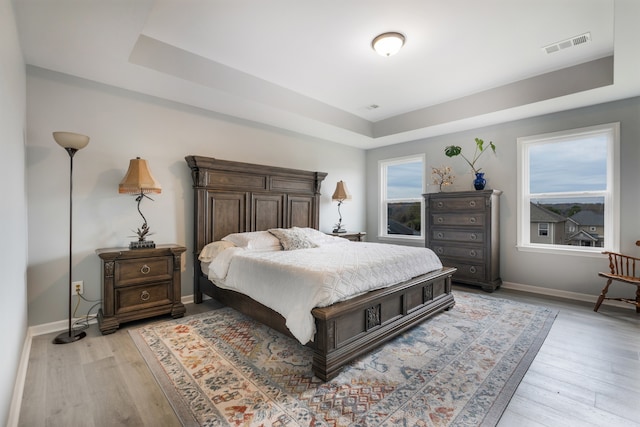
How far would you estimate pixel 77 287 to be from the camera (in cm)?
292

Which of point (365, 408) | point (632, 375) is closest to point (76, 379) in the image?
point (365, 408)

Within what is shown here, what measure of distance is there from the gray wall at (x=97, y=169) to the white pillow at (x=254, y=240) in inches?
23.9

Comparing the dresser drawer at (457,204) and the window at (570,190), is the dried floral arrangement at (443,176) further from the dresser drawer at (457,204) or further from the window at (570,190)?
the window at (570,190)

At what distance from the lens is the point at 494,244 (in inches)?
170

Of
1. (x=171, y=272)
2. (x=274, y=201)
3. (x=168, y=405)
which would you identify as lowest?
(x=168, y=405)

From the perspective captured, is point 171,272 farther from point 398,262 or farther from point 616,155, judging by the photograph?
point 616,155

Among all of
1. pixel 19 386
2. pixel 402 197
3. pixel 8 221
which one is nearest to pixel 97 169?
pixel 8 221

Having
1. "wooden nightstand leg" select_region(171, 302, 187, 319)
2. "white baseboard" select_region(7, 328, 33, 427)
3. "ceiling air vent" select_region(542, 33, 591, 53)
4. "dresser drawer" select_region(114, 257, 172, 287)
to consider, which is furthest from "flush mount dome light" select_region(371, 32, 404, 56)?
"white baseboard" select_region(7, 328, 33, 427)

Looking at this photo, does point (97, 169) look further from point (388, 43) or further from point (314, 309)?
point (388, 43)

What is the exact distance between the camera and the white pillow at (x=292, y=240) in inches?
143

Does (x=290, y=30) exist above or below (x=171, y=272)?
above

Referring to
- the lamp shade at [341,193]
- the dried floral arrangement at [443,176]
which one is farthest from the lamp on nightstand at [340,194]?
the dried floral arrangement at [443,176]

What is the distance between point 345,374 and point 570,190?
→ 158 inches

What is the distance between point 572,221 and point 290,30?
4313mm
